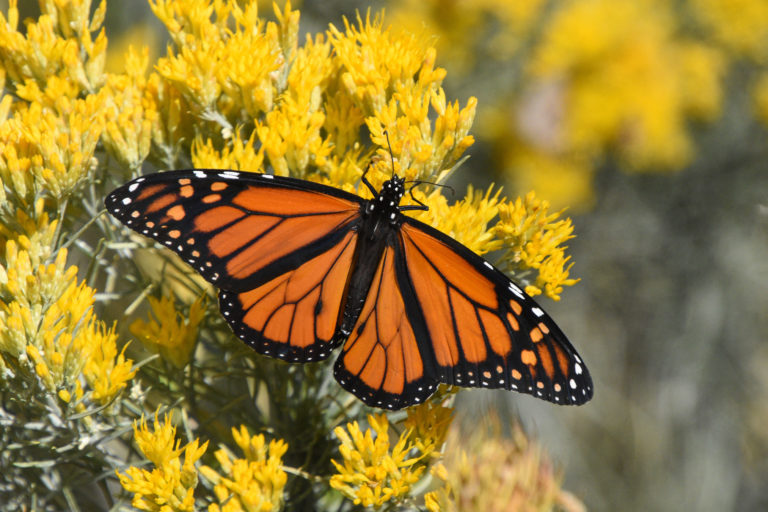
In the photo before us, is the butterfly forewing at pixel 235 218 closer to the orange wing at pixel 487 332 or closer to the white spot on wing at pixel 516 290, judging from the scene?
the orange wing at pixel 487 332

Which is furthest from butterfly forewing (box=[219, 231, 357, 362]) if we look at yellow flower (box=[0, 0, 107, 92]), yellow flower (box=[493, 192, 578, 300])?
yellow flower (box=[0, 0, 107, 92])

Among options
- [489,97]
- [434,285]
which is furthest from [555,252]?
[489,97]

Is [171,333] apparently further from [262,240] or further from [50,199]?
[50,199]

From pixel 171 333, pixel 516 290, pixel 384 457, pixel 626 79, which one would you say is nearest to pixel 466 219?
pixel 516 290

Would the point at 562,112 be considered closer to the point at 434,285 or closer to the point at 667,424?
the point at 667,424

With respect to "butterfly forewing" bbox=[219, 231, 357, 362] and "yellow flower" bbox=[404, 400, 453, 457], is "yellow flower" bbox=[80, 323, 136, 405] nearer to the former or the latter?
"butterfly forewing" bbox=[219, 231, 357, 362]
